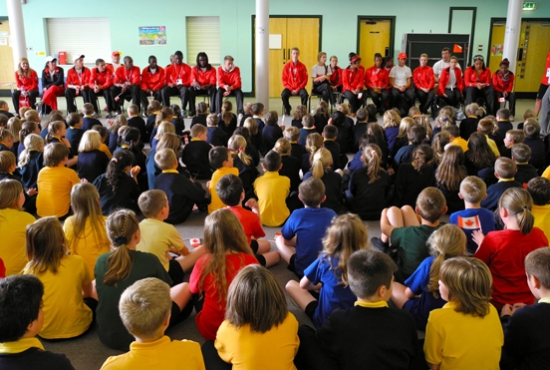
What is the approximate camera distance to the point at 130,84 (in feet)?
33.4

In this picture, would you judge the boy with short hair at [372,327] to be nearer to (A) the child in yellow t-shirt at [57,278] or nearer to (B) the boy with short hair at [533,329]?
(B) the boy with short hair at [533,329]

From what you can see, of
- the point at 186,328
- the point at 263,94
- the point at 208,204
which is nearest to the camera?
the point at 186,328

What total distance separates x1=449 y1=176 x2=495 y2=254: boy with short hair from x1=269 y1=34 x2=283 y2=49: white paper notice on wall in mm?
10328

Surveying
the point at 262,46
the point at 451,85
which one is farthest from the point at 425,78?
the point at 262,46

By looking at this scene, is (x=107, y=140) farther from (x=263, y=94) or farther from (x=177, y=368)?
(x=177, y=368)

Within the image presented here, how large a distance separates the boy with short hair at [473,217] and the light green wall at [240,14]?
1023cm

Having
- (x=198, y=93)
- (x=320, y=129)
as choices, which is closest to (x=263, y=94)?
(x=198, y=93)

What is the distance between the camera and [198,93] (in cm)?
1044

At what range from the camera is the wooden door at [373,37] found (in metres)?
13.0

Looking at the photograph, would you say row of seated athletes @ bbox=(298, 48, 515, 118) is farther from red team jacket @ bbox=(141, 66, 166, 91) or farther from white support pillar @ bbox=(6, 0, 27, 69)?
white support pillar @ bbox=(6, 0, 27, 69)

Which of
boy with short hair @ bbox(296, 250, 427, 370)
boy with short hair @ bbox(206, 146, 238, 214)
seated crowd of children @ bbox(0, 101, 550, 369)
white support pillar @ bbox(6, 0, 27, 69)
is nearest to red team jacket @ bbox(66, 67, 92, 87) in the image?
white support pillar @ bbox(6, 0, 27, 69)

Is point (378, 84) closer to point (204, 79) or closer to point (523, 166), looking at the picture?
point (204, 79)

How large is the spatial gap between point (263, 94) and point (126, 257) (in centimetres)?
797

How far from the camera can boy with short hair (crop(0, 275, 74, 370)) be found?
6.29ft
